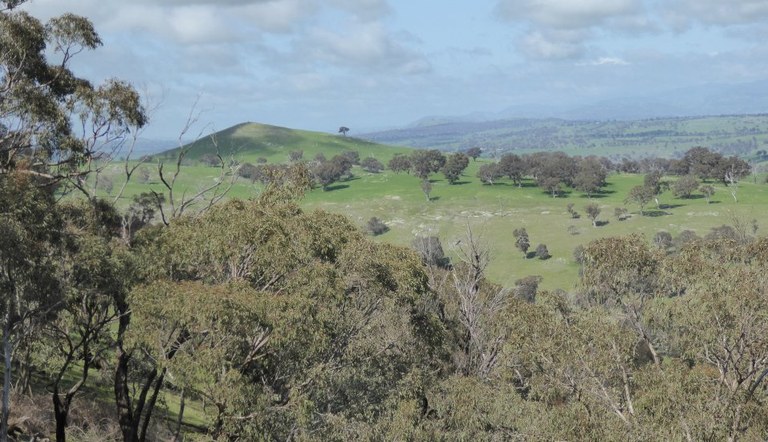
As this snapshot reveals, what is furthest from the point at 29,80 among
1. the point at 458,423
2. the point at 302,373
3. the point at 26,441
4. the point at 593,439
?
the point at 593,439

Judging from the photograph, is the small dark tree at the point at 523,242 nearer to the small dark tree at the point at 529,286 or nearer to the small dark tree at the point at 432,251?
the small dark tree at the point at 432,251

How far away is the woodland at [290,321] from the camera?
22156 millimetres

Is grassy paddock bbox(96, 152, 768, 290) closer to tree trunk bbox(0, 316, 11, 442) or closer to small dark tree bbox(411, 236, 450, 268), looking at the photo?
small dark tree bbox(411, 236, 450, 268)

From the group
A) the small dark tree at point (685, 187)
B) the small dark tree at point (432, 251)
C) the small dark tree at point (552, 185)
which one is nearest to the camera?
the small dark tree at point (432, 251)

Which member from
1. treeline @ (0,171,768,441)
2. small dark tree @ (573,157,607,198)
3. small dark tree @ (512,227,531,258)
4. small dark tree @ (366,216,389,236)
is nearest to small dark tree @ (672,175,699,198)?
small dark tree @ (573,157,607,198)

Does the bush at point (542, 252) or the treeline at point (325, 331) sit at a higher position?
the treeline at point (325, 331)

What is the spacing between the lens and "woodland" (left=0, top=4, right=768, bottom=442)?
872 inches

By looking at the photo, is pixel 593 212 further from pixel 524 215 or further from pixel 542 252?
pixel 542 252

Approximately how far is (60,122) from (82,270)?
11.9m

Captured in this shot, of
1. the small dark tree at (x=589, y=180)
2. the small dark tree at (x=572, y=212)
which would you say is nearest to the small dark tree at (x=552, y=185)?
the small dark tree at (x=589, y=180)

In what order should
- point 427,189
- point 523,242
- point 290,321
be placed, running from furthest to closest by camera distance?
1. point 427,189
2. point 523,242
3. point 290,321

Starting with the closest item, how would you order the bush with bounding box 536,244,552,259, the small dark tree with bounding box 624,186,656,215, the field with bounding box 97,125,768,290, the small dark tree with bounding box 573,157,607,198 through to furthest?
the field with bounding box 97,125,768,290, the bush with bounding box 536,244,552,259, the small dark tree with bounding box 624,186,656,215, the small dark tree with bounding box 573,157,607,198

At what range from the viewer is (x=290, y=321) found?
22016 millimetres

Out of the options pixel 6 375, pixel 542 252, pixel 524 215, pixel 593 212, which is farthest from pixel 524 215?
pixel 6 375
